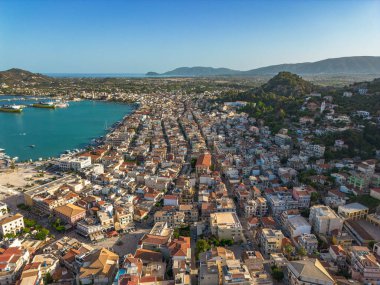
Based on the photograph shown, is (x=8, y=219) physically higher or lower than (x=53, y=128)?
higher

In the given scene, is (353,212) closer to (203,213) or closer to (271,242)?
(271,242)

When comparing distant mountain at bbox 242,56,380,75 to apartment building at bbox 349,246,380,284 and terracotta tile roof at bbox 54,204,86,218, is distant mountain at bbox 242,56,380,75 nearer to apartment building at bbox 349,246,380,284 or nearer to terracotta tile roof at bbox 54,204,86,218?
apartment building at bbox 349,246,380,284

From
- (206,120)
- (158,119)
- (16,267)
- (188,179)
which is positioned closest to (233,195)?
(188,179)

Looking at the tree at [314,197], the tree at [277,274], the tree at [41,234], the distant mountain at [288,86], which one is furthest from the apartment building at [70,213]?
the distant mountain at [288,86]

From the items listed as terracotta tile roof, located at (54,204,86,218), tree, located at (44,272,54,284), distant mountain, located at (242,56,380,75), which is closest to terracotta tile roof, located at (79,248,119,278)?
tree, located at (44,272,54,284)

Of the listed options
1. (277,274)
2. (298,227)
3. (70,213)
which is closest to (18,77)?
(70,213)

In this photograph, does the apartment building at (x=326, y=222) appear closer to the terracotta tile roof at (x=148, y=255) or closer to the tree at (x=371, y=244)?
the tree at (x=371, y=244)

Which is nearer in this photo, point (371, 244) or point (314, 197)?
point (371, 244)
